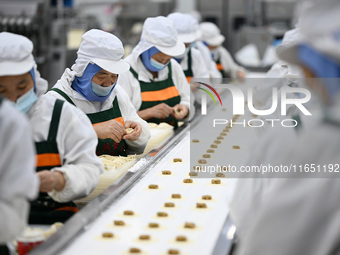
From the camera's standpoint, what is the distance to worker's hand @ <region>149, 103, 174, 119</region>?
162 inches

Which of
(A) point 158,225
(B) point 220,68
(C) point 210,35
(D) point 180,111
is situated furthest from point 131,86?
(B) point 220,68

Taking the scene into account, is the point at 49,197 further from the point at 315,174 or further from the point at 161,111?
the point at 161,111

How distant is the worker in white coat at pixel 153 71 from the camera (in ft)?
13.2

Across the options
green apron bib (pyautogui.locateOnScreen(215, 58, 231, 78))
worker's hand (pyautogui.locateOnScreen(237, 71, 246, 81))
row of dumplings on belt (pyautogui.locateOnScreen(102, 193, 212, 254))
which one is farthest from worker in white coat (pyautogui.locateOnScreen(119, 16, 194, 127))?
green apron bib (pyautogui.locateOnScreen(215, 58, 231, 78))

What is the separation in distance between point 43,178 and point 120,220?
0.42 metres

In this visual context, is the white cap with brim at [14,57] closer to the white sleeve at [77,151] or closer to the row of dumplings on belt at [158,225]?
the white sleeve at [77,151]

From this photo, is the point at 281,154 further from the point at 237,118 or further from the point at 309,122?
the point at 237,118

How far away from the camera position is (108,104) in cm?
327

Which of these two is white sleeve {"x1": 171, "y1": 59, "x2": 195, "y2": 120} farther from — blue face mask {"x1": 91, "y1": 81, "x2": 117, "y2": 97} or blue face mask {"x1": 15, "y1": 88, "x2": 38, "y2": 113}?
blue face mask {"x1": 15, "y1": 88, "x2": 38, "y2": 113}

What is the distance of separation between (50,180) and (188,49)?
3.65 metres

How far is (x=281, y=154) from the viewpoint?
162 centimetres

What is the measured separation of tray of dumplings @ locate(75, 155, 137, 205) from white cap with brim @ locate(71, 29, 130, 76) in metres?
0.50

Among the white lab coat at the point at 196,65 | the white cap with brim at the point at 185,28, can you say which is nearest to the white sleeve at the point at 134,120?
the white cap with brim at the point at 185,28

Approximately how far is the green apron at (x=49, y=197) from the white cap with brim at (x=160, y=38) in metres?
1.75
